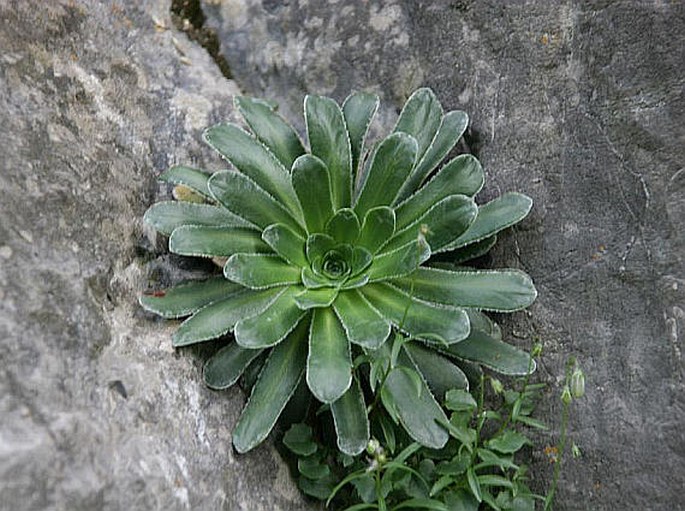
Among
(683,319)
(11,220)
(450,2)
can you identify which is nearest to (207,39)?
(450,2)

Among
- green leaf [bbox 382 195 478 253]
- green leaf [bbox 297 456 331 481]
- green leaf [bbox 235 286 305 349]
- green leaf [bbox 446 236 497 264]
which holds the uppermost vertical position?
green leaf [bbox 235 286 305 349]

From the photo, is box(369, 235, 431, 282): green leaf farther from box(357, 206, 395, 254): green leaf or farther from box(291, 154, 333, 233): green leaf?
box(291, 154, 333, 233): green leaf

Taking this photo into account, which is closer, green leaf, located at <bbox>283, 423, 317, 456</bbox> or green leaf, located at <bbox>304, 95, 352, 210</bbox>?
green leaf, located at <bbox>283, 423, 317, 456</bbox>

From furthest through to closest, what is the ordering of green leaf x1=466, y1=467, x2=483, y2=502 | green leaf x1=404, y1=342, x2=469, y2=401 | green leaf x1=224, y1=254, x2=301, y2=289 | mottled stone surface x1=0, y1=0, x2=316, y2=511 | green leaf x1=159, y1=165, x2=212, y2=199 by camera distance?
green leaf x1=159, y1=165, x2=212, y2=199 < green leaf x1=404, y1=342, x2=469, y2=401 < green leaf x1=224, y1=254, x2=301, y2=289 < green leaf x1=466, y1=467, x2=483, y2=502 < mottled stone surface x1=0, y1=0, x2=316, y2=511

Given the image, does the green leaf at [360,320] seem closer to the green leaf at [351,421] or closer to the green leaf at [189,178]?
the green leaf at [351,421]

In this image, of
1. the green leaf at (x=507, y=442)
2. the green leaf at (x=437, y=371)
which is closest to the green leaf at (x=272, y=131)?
the green leaf at (x=437, y=371)

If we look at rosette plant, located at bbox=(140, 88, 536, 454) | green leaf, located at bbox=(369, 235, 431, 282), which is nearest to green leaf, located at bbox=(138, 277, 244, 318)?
rosette plant, located at bbox=(140, 88, 536, 454)

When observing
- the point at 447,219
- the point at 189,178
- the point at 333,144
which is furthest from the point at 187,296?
the point at 447,219
